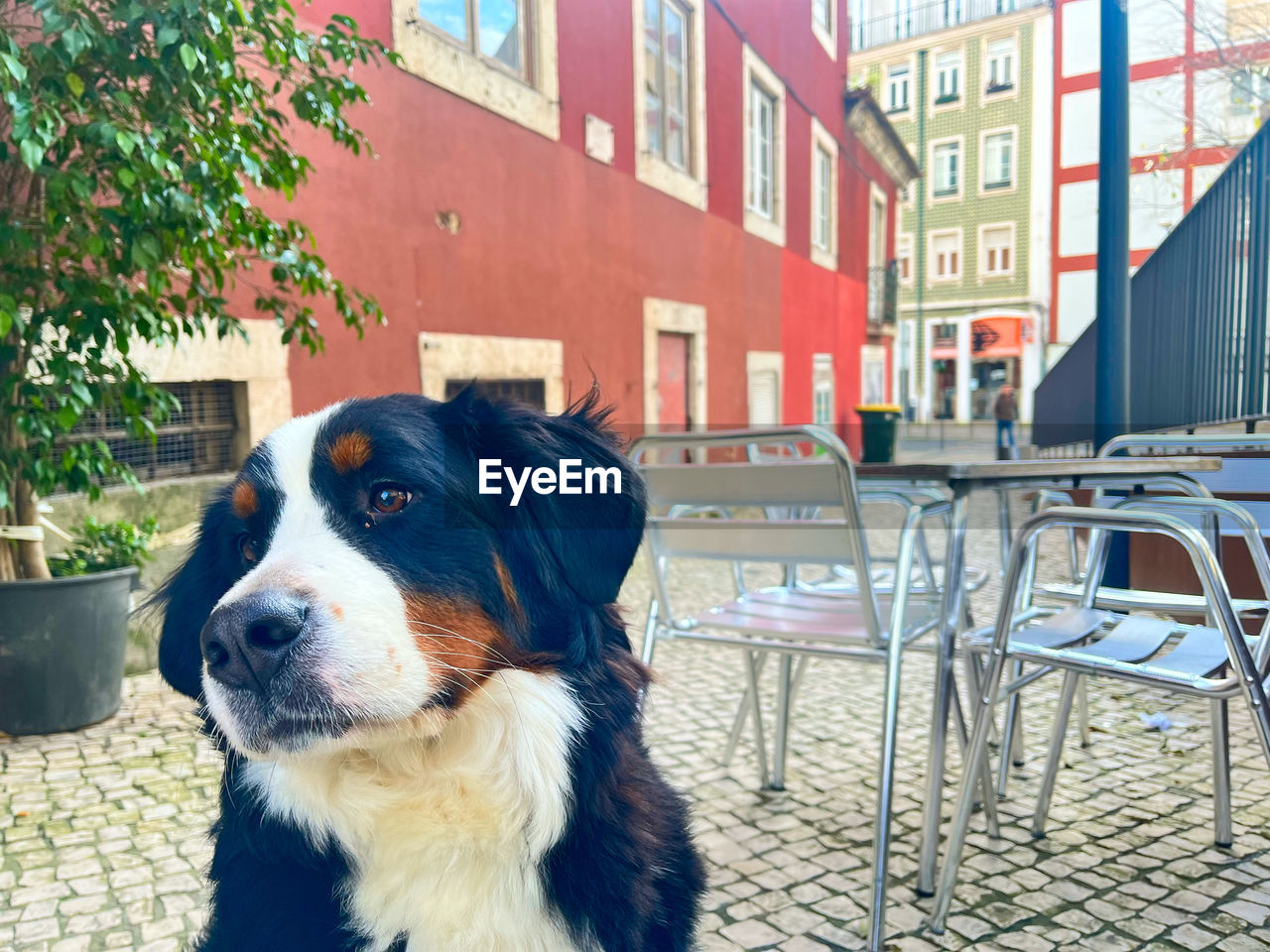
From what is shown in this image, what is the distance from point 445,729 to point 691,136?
Answer: 3835 mm

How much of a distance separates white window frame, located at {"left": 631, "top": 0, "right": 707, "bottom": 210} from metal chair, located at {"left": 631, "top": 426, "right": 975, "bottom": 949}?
2.28m

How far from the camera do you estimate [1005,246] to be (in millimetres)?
3729

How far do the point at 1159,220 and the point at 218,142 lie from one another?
3784 mm

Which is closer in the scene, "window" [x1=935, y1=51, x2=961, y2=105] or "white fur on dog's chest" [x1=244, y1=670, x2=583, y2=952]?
"white fur on dog's chest" [x1=244, y1=670, x2=583, y2=952]

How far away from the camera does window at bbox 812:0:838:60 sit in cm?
500

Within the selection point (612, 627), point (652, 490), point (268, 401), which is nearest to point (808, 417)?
point (268, 401)

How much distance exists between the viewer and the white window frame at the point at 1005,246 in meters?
3.69

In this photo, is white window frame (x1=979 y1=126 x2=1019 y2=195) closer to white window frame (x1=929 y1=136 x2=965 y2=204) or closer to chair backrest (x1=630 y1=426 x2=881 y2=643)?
white window frame (x1=929 y1=136 x2=965 y2=204)

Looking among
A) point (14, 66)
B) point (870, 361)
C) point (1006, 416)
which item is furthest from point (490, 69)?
point (870, 361)

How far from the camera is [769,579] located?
234 inches

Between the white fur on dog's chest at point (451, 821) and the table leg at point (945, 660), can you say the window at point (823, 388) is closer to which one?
the table leg at point (945, 660)

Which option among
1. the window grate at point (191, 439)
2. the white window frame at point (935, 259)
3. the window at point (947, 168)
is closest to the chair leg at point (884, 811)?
the window at point (947, 168)

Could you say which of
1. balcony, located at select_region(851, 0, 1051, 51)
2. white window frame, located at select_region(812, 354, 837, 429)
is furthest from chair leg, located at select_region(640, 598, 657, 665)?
white window frame, located at select_region(812, 354, 837, 429)

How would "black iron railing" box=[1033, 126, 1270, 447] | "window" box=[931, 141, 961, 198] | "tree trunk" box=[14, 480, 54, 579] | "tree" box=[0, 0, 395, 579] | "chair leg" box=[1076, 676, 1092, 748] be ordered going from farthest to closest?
1. "window" box=[931, 141, 961, 198]
2. "tree trunk" box=[14, 480, 54, 579]
3. "chair leg" box=[1076, 676, 1092, 748]
4. "black iron railing" box=[1033, 126, 1270, 447]
5. "tree" box=[0, 0, 395, 579]
